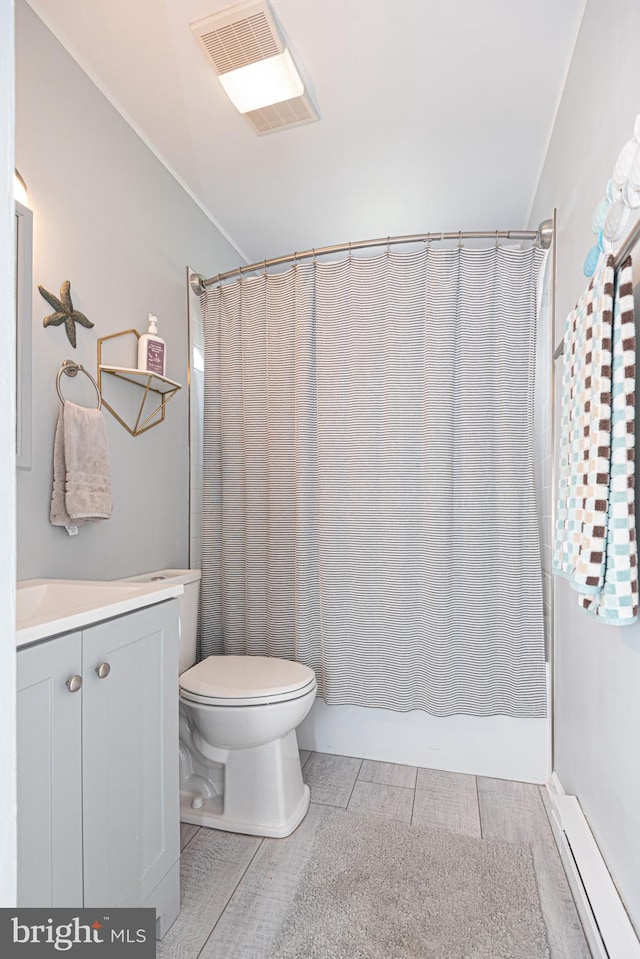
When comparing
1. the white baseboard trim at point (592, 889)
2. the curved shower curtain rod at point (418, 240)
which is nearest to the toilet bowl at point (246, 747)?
the white baseboard trim at point (592, 889)

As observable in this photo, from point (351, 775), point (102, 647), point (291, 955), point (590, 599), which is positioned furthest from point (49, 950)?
point (351, 775)

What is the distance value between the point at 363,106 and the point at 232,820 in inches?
97.2

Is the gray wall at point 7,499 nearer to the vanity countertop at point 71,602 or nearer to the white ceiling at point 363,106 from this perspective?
the vanity countertop at point 71,602

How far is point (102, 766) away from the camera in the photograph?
1117 mm

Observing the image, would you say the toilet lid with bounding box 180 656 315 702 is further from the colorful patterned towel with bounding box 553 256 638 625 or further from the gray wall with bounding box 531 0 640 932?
the colorful patterned towel with bounding box 553 256 638 625

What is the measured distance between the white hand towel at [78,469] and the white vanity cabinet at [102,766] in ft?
1.61

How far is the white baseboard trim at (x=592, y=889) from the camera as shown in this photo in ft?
3.56

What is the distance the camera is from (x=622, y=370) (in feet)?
3.30

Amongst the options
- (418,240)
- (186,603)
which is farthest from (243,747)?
(418,240)

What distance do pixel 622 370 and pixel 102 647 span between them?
1.14 metres

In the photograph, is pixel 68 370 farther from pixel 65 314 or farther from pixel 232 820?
pixel 232 820

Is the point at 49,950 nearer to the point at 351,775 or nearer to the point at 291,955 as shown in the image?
the point at 291,955

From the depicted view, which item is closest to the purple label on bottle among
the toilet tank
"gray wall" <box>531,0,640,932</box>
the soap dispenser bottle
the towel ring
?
the soap dispenser bottle

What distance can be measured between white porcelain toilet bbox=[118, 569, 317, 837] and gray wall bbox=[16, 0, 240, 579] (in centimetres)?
36
